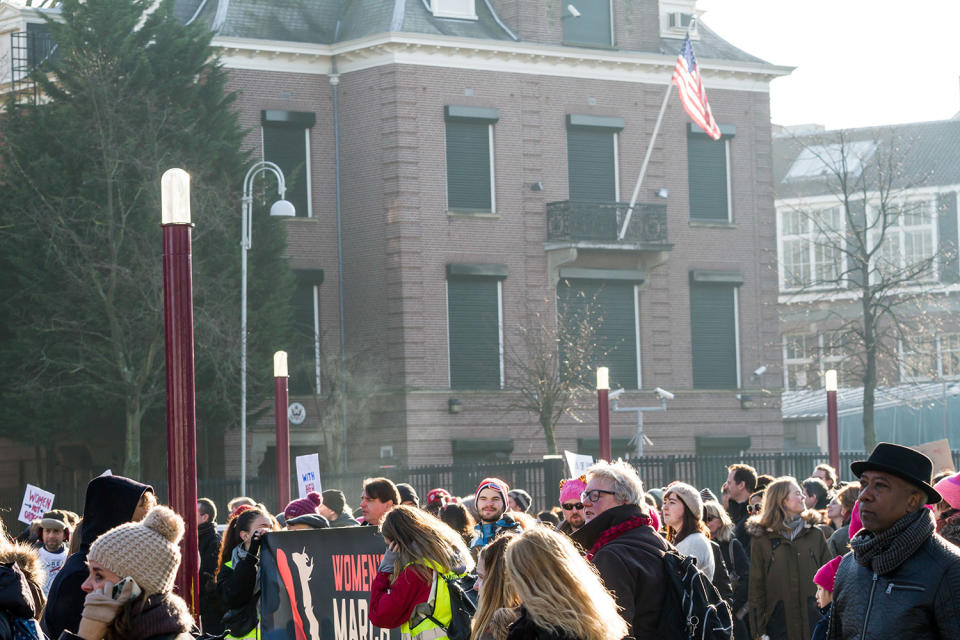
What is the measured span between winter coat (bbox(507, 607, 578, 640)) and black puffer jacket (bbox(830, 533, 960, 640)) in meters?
1.27

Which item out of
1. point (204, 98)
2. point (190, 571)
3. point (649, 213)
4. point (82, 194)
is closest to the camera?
point (190, 571)

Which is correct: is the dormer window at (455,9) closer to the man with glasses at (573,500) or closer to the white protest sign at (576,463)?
the white protest sign at (576,463)

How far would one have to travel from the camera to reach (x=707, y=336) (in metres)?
42.8

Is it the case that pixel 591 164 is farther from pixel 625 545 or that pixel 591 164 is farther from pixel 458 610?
pixel 625 545

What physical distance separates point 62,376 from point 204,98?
672 centimetres

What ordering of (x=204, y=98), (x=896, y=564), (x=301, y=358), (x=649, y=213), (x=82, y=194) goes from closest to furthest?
(x=896, y=564)
(x=82, y=194)
(x=204, y=98)
(x=301, y=358)
(x=649, y=213)

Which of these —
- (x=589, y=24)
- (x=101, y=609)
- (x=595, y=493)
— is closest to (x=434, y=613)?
(x=595, y=493)

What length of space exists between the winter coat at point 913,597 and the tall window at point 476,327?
107 ft

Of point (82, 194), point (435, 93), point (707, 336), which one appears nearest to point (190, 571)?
point (82, 194)

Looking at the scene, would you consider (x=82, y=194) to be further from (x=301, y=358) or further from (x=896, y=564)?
(x=896, y=564)

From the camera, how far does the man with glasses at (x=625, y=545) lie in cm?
712

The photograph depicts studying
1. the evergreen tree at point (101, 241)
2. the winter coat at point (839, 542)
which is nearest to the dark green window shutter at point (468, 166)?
the evergreen tree at point (101, 241)

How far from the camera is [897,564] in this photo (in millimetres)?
6137

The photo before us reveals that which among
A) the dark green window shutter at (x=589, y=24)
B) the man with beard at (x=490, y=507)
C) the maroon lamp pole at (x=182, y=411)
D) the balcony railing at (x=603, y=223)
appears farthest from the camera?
the dark green window shutter at (x=589, y=24)
